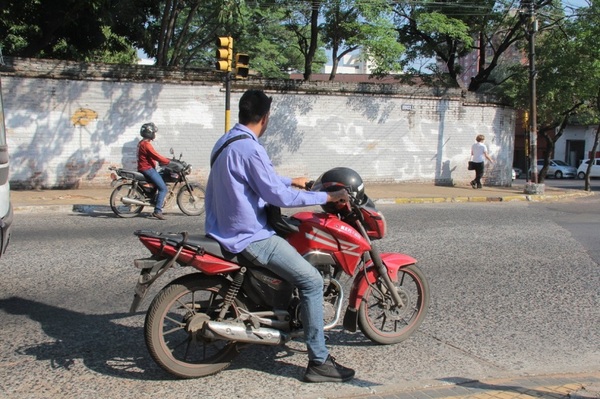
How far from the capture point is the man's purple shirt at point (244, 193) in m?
3.45

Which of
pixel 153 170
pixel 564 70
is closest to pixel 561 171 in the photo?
pixel 564 70

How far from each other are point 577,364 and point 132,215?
855 centimetres

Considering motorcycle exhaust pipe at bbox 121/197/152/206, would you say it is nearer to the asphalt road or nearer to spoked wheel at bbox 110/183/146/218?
spoked wheel at bbox 110/183/146/218

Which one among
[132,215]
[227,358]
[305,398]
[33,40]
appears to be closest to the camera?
[305,398]

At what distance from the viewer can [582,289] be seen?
618cm

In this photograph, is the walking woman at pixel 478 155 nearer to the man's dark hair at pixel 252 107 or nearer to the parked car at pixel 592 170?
the man's dark hair at pixel 252 107

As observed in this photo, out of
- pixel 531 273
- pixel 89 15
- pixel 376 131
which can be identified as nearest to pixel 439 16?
pixel 376 131

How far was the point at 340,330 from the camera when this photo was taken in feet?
15.3

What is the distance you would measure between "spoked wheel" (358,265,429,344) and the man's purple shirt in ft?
3.44

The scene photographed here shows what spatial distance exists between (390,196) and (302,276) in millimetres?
11954

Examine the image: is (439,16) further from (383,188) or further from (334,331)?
(334,331)

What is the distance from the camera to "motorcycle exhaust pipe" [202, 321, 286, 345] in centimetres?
354

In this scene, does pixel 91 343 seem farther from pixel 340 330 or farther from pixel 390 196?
pixel 390 196

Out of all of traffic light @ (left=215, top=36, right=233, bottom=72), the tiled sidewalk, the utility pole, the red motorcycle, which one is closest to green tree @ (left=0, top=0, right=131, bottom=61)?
traffic light @ (left=215, top=36, right=233, bottom=72)
